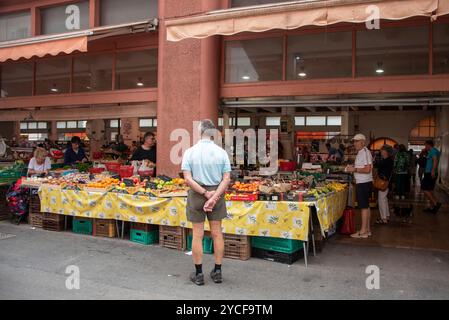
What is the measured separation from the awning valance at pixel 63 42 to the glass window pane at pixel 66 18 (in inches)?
82.9

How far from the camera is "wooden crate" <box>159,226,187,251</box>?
6.86 meters

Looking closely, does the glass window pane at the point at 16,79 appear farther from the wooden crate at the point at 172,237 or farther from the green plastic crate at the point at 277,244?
the green plastic crate at the point at 277,244

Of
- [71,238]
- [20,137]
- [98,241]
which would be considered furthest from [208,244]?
[20,137]

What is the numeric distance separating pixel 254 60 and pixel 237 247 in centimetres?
430

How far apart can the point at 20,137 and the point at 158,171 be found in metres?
10.2

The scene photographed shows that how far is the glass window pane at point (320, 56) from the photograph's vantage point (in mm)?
8148

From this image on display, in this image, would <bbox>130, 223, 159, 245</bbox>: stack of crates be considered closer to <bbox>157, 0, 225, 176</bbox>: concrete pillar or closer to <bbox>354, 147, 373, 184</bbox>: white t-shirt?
<bbox>157, 0, 225, 176</bbox>: concrete pillar

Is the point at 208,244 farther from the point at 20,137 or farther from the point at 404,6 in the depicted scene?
the point at 20,137

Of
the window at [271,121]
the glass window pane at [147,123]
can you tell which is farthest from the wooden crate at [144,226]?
the window at [271,121]

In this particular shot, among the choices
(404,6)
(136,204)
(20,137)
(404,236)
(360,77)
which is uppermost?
(404,6)

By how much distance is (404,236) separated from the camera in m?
8.20

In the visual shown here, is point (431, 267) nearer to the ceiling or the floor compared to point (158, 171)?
nearer to the floor

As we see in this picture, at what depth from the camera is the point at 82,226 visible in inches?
318

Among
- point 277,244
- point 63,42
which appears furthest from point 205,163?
point 63,42
